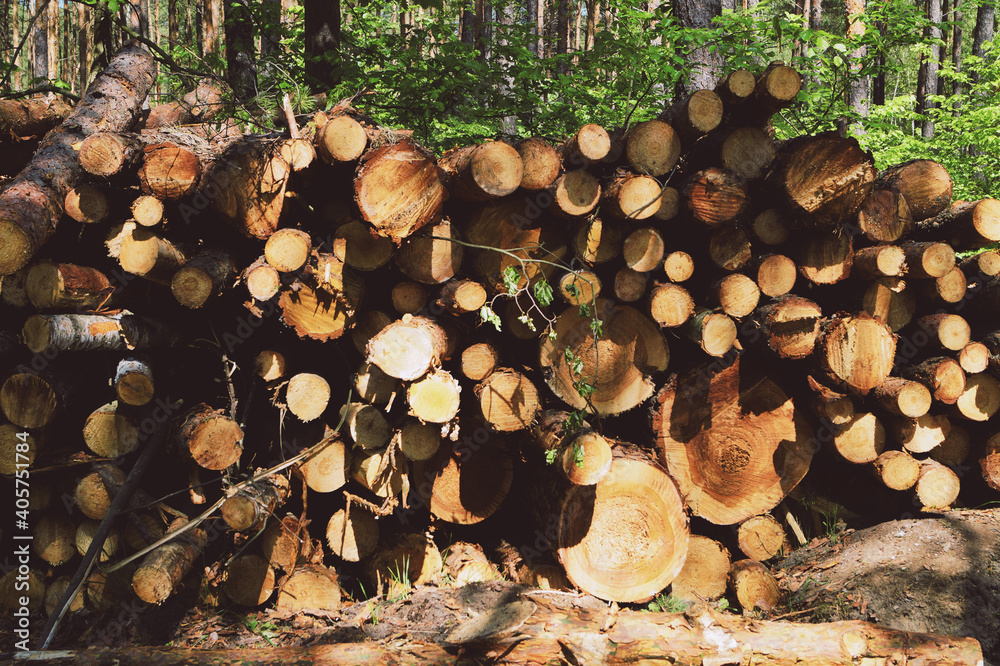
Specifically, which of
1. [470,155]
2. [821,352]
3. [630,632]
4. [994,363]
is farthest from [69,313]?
[994,363]

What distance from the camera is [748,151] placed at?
309 cm

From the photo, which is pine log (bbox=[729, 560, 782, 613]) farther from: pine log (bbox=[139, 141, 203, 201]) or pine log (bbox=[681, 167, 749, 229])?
pine log (bbox=[139, 141, 203, 201])

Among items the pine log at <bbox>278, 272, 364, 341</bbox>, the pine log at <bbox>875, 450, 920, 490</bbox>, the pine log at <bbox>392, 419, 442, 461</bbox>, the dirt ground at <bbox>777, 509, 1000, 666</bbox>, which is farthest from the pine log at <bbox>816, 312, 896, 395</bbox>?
the pine log at <bbox>278, 272, 364, 341</bbox>

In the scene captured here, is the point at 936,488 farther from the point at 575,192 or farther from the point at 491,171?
the point at 491,171

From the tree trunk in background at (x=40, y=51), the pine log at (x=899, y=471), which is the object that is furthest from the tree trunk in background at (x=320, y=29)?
the tree trunk in background at (x=40, y=51)

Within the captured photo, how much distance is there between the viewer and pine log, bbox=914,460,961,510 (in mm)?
3229

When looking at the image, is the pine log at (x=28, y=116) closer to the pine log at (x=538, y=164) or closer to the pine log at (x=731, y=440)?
the pine log at (x=538, y=164)

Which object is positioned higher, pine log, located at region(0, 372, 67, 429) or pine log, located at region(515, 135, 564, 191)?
pine log, located at region(515, 135, 564, 191)

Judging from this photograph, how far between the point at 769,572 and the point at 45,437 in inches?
155

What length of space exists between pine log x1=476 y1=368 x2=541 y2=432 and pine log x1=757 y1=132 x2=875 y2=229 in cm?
157

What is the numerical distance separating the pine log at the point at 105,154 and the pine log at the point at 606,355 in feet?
7.28

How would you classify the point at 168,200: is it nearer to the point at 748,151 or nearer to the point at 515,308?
the point at 515,308

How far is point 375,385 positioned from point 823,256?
2378 millimetres

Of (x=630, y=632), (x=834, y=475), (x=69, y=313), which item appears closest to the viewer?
(x=630, y=632)
